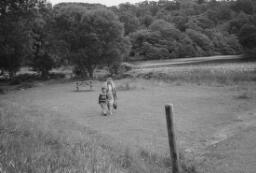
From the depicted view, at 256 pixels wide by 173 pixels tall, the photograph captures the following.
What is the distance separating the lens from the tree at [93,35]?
45438 mm

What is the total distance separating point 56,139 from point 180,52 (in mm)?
94583

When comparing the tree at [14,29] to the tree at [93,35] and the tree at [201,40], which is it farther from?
the tree at [201,40]

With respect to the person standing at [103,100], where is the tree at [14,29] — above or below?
above

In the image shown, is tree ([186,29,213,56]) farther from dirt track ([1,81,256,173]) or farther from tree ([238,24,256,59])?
dirt track ([1,81,256,173])

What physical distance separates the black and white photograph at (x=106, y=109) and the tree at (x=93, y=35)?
0.14 m

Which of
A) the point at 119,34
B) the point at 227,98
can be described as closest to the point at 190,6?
the point at 119,34

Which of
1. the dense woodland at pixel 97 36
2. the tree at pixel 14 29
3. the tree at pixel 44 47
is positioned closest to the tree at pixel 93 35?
the dense woodland at pixel 97 36

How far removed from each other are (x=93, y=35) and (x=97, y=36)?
1021 millimetres

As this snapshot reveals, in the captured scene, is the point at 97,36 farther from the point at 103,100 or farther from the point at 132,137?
the point at 132,137

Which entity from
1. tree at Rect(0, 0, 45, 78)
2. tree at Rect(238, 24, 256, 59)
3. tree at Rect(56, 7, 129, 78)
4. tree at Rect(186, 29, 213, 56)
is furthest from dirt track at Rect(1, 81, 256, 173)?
tree at Rect(186, 29, 213, 56)

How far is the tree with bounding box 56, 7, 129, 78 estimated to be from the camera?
4544 centimetres

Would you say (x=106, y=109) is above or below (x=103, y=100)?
below

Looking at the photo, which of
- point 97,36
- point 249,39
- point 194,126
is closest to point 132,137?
point 194,126

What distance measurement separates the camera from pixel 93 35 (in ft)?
146
